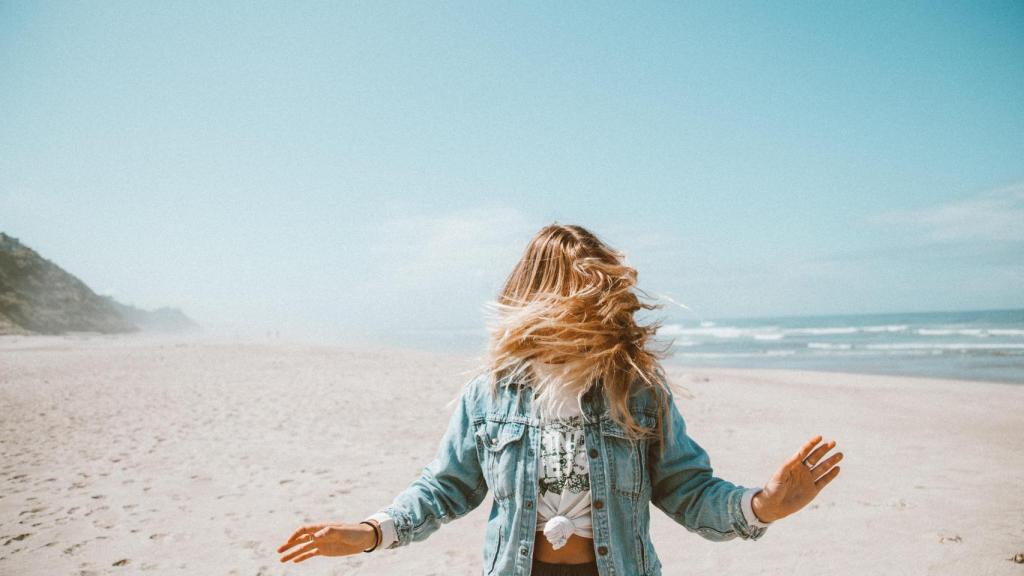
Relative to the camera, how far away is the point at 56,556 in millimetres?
4848

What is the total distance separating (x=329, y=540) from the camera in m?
1.81

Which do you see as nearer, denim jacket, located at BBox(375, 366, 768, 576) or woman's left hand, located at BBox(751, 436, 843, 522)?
woman's left hand, located at BBox(751, 436, 843, 522)

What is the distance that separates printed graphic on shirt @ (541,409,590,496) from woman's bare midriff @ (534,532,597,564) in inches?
6.8

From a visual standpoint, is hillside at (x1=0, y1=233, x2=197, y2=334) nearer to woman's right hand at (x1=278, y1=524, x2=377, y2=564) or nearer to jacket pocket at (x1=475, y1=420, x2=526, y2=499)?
woman's right hand at (x1=278, y1=524, x2=377, y2=564)

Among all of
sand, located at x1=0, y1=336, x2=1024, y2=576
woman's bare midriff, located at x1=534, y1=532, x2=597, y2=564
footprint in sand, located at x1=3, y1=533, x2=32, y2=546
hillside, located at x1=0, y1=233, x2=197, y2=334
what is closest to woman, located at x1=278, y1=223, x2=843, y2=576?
woman's bare midriff, located at x1=534, y1=532, x2=597, y2=564

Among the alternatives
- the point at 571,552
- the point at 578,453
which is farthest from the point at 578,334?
the point at 571,552

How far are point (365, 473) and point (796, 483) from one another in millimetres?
6774

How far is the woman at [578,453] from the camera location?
72.4 inches

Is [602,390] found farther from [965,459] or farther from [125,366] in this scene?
[125,366]

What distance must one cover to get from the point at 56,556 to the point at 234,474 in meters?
2.52

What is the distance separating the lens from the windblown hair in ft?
6.15

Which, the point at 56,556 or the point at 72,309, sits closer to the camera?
the point at 56,556

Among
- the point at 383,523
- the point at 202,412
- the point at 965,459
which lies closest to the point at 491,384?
the point at 383,523

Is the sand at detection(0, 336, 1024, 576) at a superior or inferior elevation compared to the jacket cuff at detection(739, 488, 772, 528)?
inferior
